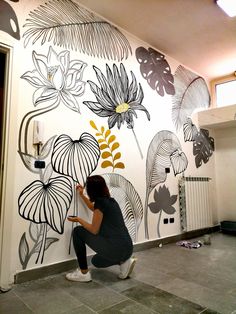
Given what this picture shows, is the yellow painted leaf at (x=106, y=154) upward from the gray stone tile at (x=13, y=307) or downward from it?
upward

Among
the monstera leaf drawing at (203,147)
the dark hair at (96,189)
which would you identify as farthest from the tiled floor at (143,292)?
the monstera leaf drawing at (203,147)

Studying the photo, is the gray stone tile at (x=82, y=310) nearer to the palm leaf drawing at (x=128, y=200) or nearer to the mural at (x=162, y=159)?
the palm leaf drawing at (x=128, y=200)

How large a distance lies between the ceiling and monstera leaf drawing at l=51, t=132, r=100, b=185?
1617mm

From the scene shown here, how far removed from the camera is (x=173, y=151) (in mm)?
3723

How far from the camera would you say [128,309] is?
1.62 meters

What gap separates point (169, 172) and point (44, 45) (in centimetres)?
242

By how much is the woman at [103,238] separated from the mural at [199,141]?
2.37 metres

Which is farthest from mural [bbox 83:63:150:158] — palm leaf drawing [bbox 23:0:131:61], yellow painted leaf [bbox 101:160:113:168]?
yellow painted leaf [bbox 101:160:113:168]

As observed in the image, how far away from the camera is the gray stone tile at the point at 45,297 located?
5.35 ft

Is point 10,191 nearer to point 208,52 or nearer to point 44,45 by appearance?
point 44,45

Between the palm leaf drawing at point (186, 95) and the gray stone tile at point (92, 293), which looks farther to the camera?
the palm leaf drawing at point (186, 95)

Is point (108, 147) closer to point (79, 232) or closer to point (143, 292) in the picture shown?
point (79, 232)

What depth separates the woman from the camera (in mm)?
2104

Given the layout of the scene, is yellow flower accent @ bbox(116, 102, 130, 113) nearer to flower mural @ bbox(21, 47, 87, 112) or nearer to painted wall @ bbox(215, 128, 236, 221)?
flower mural @ bbox(21, 47, 87, 112)
